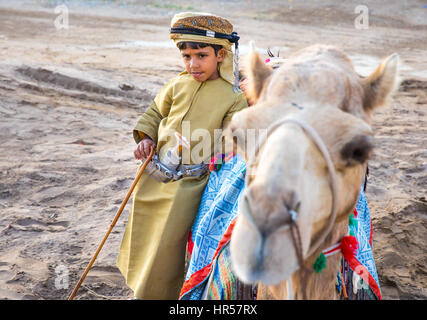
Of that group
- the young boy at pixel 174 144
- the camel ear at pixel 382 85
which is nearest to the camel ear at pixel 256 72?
the camel ear at pixel 382 85

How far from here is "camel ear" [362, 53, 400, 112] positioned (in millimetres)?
1729

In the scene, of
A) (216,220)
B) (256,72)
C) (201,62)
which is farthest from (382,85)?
(201,62)

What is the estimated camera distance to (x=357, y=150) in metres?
1.52

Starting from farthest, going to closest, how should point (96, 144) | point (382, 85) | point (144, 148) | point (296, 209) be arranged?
1. point (96, 144)
2. point (144, 148)
3. point (382, 85)
4. point (296, 209)

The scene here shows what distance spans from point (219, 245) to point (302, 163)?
3.35 ft

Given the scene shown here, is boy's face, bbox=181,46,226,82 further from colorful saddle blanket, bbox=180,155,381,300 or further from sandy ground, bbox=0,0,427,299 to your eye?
sandy ground, bbox=0,0,427,299

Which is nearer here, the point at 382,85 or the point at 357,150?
the point at 357,150

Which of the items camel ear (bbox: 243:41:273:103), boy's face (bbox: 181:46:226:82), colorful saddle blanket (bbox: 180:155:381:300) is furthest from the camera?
boy's face (bbox: 181:46:226:82)

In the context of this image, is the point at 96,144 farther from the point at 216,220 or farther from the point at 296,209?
the point at 296,209

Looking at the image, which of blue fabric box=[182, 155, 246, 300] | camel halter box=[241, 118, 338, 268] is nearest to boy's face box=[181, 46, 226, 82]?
blue fabric box=[182, 155, 246, 300]

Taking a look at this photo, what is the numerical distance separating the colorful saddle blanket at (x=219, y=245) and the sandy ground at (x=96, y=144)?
3.07 feet

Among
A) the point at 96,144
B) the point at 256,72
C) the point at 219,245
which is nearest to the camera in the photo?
the point at 256,72
